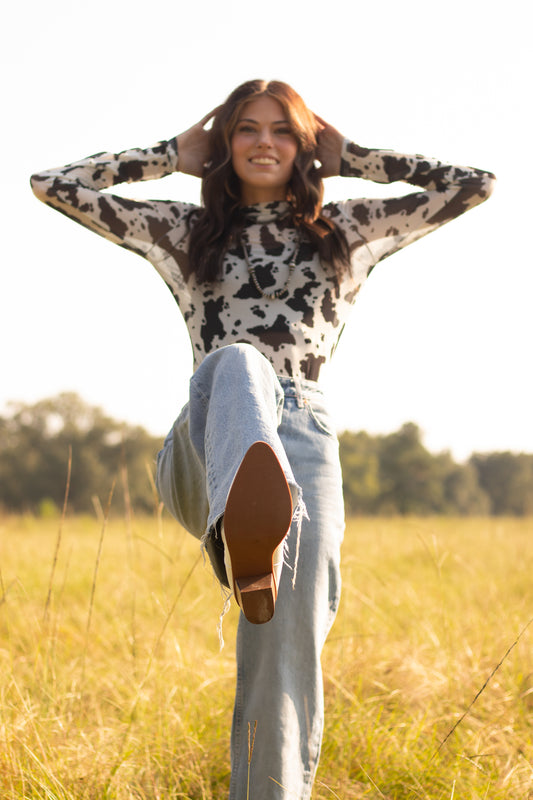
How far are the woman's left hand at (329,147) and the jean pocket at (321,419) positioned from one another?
117cm

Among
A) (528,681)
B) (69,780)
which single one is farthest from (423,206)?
(69,780)

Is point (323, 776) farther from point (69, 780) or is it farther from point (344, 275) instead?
point (344, 275)

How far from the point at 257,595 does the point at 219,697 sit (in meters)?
1.55

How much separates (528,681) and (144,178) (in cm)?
272

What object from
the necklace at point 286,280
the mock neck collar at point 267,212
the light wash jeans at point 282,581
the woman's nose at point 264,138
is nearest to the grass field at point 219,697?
the light wash jeans at point 282,581

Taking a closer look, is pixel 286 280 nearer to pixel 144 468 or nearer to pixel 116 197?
Result: pixel 116 197

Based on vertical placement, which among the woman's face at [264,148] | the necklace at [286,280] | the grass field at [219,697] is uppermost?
the woman's face at [264,148]

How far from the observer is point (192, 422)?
1.94m

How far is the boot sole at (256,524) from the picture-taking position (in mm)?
1517

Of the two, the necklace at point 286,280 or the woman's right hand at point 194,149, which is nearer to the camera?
the necklace at point 286,280

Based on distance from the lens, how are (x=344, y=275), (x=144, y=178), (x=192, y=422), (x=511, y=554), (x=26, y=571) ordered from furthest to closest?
(x=511, y=554), (x=26, y=571), (x=144, y=178), (x=344, y=275), (x=192, y=422)

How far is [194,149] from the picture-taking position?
3031 mm

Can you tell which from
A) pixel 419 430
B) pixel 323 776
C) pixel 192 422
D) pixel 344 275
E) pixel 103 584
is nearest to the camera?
pixel 192 422

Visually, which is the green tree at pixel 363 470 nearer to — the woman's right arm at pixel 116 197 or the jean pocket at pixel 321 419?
the woman's right arm at pixel 116 197
